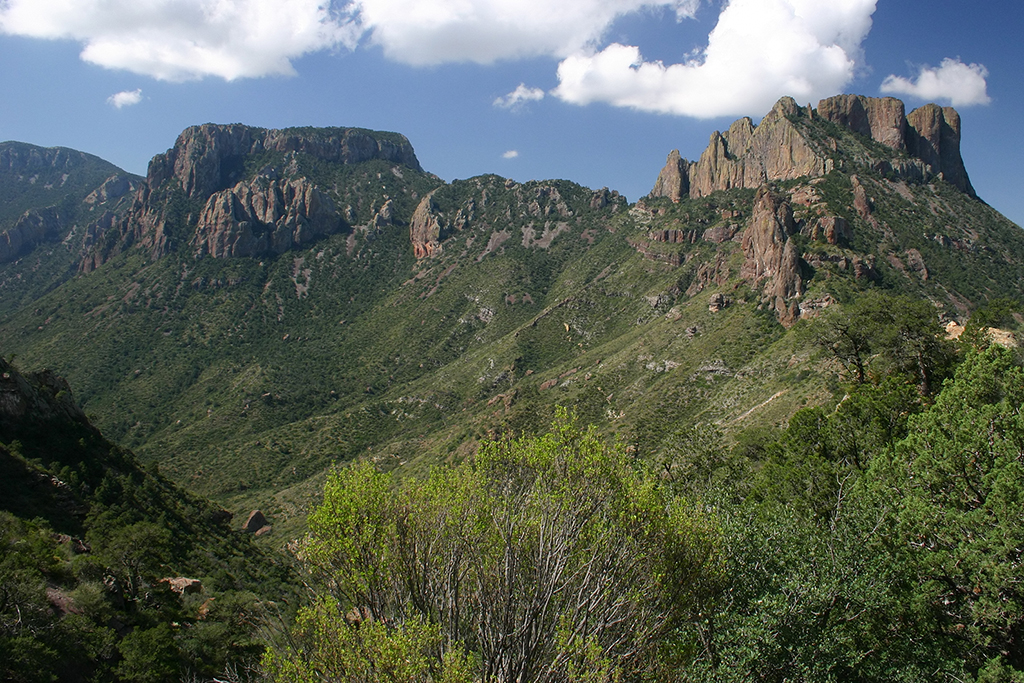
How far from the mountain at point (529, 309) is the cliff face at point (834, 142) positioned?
2.08ft

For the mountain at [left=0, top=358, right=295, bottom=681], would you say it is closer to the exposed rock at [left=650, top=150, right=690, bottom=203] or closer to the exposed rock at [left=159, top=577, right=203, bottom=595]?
the exposed rock at [left=159, top=577, right=203, bottom=595]

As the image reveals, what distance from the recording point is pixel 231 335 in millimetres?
156875

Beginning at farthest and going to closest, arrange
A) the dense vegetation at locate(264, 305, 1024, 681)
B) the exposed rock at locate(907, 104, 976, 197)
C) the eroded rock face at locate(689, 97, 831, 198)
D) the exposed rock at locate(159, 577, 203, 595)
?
the exposed rock at locate(907, 104, 976, 197) < the eroded rock face at locate(689, 97, 831, 198) < the exposed rock at locate(159, 577, 203, 595) < the dense vegetation at locate(264, 305, 1024, 681)

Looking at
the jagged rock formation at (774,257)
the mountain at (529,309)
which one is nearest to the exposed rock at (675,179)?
the mountain at (529,309)

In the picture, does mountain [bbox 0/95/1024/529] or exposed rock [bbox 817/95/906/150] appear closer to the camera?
mountain [bbox 0/95/1024/529]

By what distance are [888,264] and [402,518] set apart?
101620 mm

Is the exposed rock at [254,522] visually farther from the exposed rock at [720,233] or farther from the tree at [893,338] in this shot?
the exposed rock at [720,233]

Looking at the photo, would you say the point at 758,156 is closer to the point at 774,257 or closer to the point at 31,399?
the point at 774,257

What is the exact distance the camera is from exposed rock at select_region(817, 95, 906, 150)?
135750mm

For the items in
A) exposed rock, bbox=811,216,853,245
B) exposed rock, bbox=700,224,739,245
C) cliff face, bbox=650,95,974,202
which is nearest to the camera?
exposed rock, bbox=811,216,853,245

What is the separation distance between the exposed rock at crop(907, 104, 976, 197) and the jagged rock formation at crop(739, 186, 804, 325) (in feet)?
252

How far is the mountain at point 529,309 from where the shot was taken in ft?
259

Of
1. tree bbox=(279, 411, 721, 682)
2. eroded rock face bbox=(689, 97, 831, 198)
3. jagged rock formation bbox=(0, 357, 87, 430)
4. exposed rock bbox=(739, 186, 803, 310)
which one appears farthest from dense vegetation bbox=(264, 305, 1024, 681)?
eroded rock face bbox=(689, 97, 831, 198)

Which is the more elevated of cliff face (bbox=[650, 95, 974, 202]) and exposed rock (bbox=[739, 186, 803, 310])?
cliff face (bbox=[650, 95, 974, 202])
